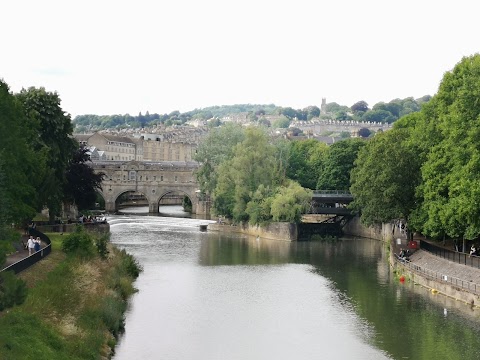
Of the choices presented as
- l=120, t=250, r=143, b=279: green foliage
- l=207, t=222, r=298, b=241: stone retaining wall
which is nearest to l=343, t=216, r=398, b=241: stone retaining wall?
l=207, t=222, r=298, b=241: stone retaining wall

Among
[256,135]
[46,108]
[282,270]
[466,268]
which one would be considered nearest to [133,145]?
[256,135]

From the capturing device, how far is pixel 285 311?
151ft

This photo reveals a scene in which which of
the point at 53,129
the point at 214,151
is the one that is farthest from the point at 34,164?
the point at 214,151

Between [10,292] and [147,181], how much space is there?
314 feet

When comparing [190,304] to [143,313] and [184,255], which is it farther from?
[184,255]

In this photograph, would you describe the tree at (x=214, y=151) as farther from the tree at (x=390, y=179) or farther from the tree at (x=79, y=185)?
the tree at (x=390, y=179)

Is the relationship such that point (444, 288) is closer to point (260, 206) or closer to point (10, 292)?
point (10, 292)

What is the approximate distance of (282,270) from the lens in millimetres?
61875

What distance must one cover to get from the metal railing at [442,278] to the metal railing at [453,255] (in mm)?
1602

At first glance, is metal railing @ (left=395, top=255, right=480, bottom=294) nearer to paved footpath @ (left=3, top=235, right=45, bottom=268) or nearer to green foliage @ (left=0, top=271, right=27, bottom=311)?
paved footpath @ (left=3, top=235, right=45, bottom=268)

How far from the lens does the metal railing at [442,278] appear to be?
46469mm

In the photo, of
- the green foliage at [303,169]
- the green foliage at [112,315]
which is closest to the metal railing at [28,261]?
the green foliage at [112,315]

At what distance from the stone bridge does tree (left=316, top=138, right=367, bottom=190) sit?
29220mm

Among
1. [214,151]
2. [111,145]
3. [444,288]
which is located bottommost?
[444,288]
